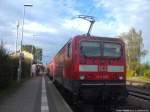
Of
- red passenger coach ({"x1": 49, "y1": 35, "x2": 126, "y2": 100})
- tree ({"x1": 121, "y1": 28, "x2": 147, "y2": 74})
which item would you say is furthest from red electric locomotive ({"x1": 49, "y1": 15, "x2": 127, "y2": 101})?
tree ({"x1": 121, "y1": 28, "x2": 147, "y2": 74})

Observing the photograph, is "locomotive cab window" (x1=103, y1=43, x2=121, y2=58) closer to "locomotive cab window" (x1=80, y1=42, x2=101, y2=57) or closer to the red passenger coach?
the red passenger coach

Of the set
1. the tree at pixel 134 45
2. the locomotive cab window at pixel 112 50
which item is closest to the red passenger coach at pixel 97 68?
the locomotive cab window at pixel 112 50

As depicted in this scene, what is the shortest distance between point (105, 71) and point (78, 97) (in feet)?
5.35

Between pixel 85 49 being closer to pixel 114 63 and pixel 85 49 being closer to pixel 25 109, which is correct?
pixel 114 63

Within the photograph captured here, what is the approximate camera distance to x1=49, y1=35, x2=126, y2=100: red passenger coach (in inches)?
690

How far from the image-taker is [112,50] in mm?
18234

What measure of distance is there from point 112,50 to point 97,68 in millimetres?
1150

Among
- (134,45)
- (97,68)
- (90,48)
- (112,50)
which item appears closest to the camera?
(97,68)

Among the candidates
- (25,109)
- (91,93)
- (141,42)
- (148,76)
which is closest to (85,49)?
(91,93)

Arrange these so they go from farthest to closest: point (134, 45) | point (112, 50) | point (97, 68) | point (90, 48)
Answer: point (134, 45)
point (112, 50)
point (90, 48)
point (97, 68)

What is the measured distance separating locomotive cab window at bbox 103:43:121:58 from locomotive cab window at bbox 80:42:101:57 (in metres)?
0.35

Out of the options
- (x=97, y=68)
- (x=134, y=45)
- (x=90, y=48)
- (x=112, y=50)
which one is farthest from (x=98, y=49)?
(x=134, y=45)

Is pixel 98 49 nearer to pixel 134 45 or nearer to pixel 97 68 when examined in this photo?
pixel 97 68

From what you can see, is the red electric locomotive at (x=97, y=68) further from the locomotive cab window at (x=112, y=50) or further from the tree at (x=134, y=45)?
the tree at (x=134, y=45)
